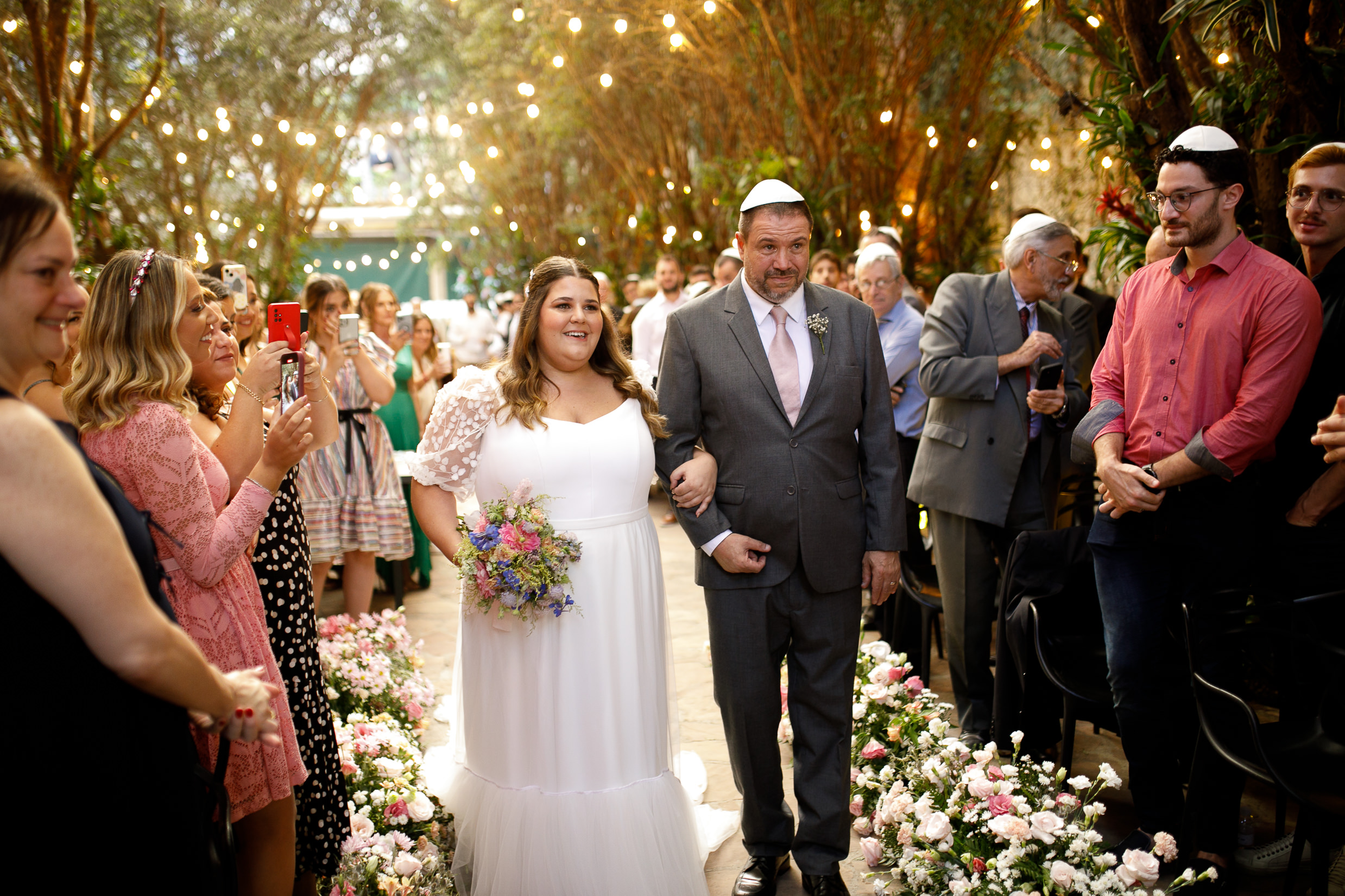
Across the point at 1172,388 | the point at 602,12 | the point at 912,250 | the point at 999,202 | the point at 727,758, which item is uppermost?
the point at 602,12

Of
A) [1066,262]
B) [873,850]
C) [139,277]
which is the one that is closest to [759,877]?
[873,850]

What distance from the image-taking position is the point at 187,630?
2.27 m

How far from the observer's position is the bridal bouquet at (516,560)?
271cm

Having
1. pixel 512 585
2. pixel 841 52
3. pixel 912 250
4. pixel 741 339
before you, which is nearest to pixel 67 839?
pixel 512 585

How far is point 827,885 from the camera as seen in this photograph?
9.78 ft

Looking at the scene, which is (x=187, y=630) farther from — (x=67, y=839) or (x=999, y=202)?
(x=999, y=202)

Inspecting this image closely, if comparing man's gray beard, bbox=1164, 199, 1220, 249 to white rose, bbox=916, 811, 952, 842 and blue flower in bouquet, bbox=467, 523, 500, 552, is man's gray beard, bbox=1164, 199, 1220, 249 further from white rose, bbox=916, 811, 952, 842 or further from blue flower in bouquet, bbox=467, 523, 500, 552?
blue flower in bouquet, bbox=467, 523, 500, 552

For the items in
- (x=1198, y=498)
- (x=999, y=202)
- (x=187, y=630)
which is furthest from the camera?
(x=999, y=202)

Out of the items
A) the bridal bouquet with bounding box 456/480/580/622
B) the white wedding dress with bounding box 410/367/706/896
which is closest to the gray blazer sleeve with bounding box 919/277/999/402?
the white wedding dress with bounding box 410/367/706/896

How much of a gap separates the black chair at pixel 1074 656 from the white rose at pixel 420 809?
206cm

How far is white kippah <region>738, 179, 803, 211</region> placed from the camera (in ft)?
9.46

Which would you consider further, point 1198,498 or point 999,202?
point 999,202

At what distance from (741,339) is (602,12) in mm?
10054

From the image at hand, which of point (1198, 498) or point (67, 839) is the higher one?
point (1198, 498)
